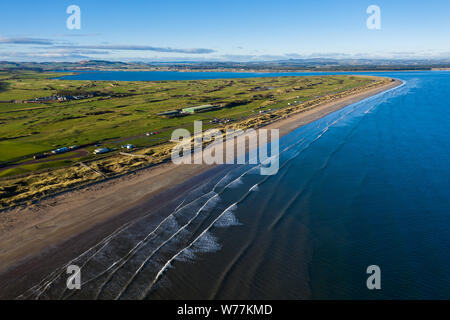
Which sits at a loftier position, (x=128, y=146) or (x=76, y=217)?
(x=128, y=146)

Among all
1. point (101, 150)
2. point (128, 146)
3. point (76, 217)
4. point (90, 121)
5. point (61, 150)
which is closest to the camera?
point (76, 217)

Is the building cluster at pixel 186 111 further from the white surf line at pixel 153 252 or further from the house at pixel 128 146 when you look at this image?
the white surf line at pixel 153 252

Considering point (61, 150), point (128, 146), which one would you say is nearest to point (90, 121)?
point (61, 150)

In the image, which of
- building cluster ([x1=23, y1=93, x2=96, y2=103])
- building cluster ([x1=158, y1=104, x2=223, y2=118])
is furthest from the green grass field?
building cluster ([x1=23, y1=93, x2=96, y2=103])

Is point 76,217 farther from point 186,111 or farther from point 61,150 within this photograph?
point 186,111

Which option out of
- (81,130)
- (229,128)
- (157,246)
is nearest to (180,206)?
(157,246)
